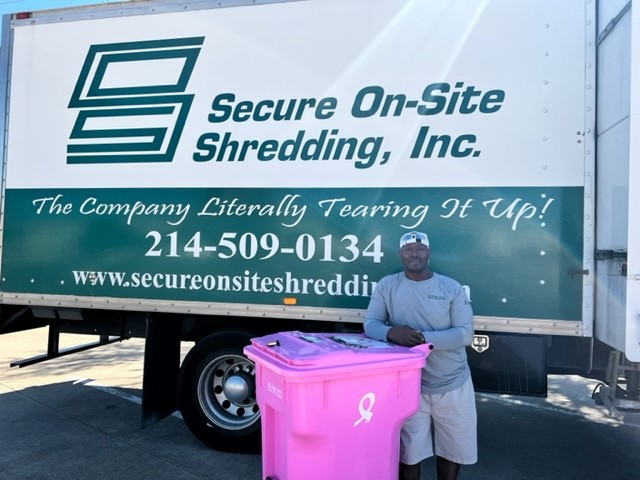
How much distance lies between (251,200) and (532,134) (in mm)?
1896

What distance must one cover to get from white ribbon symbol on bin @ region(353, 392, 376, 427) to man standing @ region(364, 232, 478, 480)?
1.34 feet

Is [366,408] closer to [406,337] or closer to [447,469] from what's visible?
[406,337]

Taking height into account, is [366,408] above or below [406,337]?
below

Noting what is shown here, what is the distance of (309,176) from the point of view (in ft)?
10.8

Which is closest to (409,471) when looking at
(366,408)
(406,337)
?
(366,408)

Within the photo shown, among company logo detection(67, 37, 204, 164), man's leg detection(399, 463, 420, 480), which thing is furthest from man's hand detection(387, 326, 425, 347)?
company logo detection(67, 37, 204, 164)

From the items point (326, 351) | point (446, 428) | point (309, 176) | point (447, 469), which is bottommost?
point (447, 469)

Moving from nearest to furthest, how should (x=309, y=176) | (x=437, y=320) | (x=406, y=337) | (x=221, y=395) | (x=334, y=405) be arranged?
1. (x=334, y=405)
2. (x=406, y=337)
3. (x=437, y=320)
4. (x=309, y=176)
5. (x=221, y=395)

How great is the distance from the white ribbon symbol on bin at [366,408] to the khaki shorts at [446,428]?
49cm

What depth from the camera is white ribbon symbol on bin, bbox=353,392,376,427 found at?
218 centimetres

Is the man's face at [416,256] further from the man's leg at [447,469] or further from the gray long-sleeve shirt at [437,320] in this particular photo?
the man's leg at [447,469]

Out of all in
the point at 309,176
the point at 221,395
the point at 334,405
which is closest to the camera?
the point at 334,405

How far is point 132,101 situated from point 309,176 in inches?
58.8

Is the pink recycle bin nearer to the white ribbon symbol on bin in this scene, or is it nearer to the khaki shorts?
the white ribbon symbol on bin
